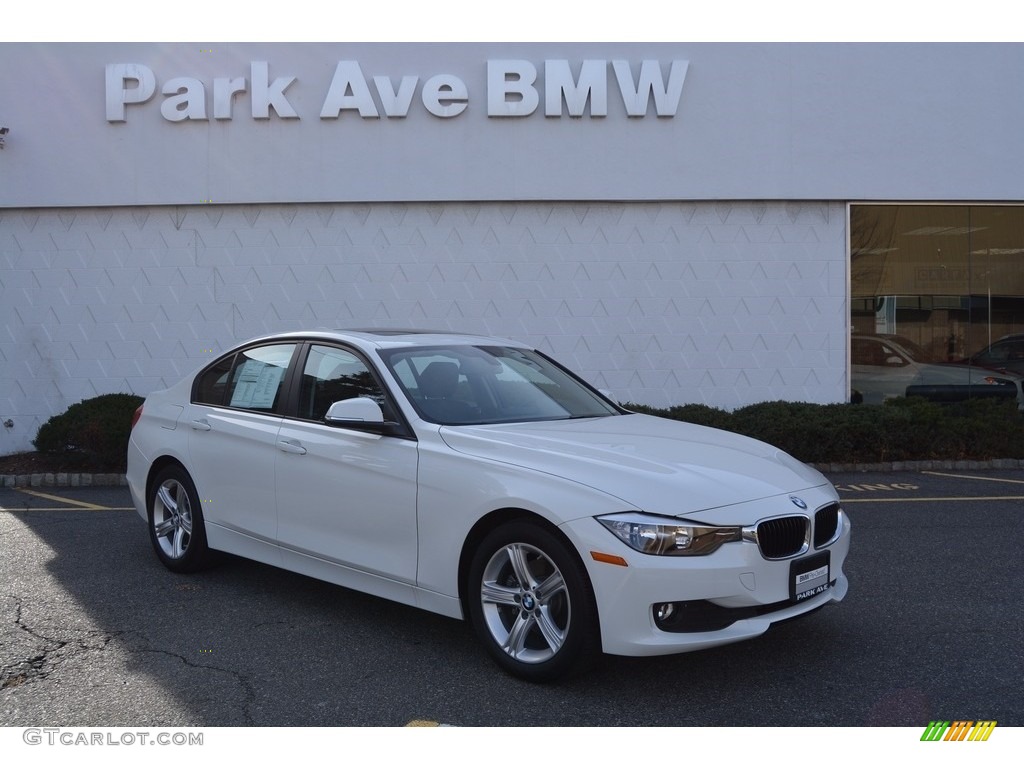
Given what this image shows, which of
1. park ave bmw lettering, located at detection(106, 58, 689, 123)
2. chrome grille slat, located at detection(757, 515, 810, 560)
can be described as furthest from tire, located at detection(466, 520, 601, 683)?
park ave bmw lettering, located at detection(106, 58, 689, 123)

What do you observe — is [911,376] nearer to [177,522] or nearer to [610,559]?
[177,522]

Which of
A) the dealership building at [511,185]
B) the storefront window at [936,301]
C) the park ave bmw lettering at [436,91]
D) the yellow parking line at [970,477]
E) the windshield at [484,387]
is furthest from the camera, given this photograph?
the storefront window at [936,301]

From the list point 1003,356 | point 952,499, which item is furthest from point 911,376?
point 952,499

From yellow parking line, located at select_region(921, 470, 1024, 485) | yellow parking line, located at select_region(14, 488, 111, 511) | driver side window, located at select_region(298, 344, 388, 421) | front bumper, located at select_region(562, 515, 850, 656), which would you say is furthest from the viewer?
yellow parking line, located at select_region(921, 470, 1024, 485)

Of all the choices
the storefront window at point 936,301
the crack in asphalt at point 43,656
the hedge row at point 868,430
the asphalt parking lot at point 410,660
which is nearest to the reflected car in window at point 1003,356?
the storefront window at point 936,301

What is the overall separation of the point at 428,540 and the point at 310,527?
37.1 inches

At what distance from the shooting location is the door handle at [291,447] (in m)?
5.51

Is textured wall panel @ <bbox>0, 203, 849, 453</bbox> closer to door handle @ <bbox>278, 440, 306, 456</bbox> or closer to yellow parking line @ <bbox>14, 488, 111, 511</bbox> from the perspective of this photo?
yellow parking line @ <bbox>14, 488, 111, 511</bbox>

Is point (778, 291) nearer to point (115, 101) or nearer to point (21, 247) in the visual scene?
point (115, 101)

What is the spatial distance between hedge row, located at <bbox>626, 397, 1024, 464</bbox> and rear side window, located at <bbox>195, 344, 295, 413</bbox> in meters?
6.07

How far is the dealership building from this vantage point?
13164 mm

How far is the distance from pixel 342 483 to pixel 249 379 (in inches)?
54.6

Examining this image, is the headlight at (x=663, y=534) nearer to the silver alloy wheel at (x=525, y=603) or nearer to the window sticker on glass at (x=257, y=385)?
the silver alloy wheel at (x=525, y=603)

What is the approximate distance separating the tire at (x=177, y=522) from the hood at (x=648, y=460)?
229 cm
